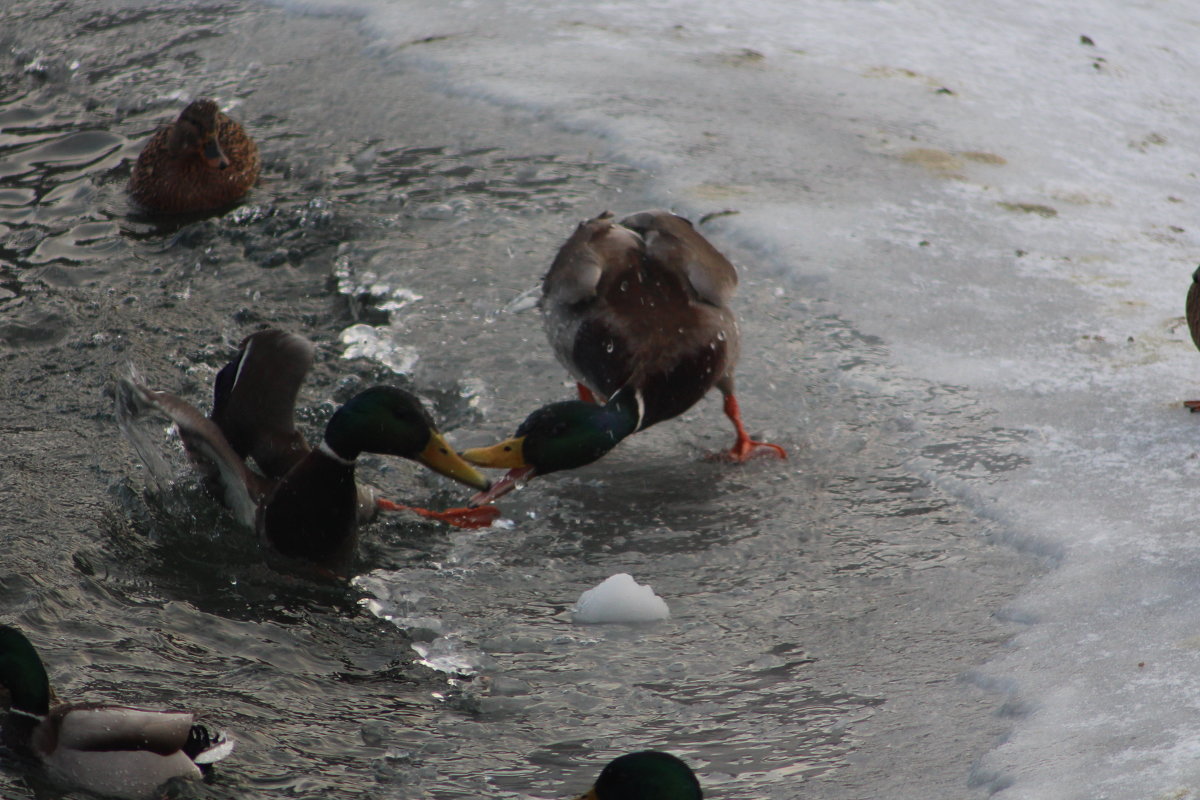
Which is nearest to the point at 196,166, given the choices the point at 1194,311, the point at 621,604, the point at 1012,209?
the point at 621,604

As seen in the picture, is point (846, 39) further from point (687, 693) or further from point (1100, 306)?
point (687, 693)

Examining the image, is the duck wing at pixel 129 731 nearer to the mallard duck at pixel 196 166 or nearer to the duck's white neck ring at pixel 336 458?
the duck's white neck ring at pixel 336 458

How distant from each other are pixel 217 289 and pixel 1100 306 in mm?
3798

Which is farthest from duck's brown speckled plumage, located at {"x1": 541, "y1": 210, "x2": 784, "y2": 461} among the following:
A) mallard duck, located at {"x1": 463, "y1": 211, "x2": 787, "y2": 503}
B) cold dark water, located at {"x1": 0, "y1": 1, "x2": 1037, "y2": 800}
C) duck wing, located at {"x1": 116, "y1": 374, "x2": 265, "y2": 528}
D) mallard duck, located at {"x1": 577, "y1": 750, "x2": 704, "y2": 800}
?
mallard duck, located at {"x1": 577, "y1": 750, "x2": 704, "y2": 800}

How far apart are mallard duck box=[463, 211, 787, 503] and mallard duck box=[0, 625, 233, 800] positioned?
1526mm

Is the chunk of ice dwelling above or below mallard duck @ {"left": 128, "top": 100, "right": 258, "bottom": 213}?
below

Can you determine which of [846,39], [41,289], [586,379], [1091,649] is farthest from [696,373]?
[846,39]

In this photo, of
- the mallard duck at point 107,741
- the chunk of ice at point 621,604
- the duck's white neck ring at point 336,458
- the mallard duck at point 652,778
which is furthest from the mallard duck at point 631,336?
the mallard duck at point 652,778

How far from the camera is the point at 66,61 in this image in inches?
329

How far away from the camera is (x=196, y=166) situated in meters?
6.46

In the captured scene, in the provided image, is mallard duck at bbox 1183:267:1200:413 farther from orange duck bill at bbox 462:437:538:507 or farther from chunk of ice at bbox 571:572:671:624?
orange duck bill at bbox 462:437:538:507

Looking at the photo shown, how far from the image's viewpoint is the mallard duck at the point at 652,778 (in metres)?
2.56

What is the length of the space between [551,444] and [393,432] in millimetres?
517

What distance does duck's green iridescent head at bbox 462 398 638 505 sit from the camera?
4129mm
